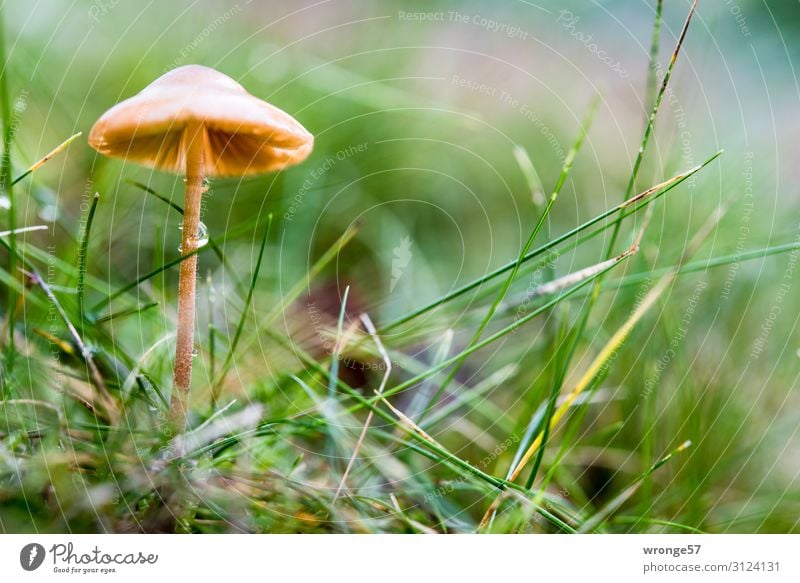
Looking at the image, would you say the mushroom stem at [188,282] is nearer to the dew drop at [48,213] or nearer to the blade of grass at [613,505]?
the dew drop at [48,213]

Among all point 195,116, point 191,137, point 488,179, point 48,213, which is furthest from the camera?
point 488,179

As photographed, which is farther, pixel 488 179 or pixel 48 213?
pixel 488 179

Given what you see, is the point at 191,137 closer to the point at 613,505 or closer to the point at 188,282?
the point at 188,282
